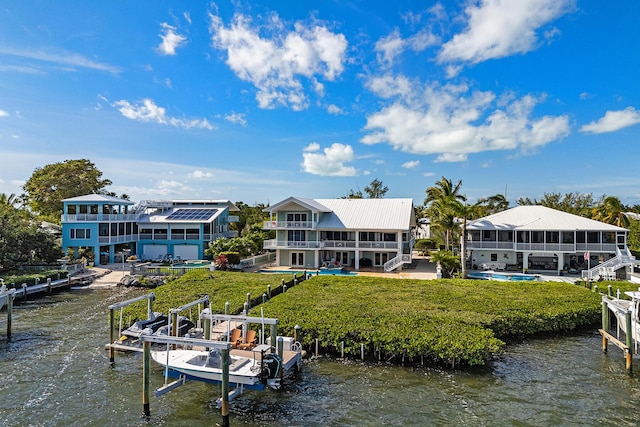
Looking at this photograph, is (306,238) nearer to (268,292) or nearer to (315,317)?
(268,292)

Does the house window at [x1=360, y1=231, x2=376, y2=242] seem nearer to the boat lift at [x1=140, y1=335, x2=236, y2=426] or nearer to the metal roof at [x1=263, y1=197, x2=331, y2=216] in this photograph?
the metal roof at [x1=263, y1=197, x2=331, y2=216]

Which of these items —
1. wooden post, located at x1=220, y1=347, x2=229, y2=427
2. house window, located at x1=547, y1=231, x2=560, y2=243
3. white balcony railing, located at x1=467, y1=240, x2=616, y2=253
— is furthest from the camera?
house window, located at x1=547, y1=231, x2=560, y2=243

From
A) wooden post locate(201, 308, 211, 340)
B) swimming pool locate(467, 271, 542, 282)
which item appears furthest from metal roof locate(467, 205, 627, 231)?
wooden post locate(201, 308, 211, 340)

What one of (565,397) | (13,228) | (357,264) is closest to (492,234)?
(357,264)

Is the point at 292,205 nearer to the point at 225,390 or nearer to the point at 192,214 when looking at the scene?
the point at 192,214

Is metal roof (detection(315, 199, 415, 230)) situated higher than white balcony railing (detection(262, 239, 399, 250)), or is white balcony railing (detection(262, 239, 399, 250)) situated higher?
metal roof (detection(315, 199, 415, 230))

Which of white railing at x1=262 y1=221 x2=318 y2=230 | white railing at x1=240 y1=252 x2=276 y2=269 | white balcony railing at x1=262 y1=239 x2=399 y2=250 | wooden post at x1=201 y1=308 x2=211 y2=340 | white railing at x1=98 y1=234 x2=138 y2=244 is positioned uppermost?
white railing at x1=262 y1=221 x2=318 y2=230

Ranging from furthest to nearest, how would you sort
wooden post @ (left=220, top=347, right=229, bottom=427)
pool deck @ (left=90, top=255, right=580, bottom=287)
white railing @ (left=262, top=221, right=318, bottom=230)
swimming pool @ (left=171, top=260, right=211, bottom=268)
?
1. swimming pool @ (left=171, top=260, right=211, bottom=268)
2. white railing @ (left=262, top=221, right=318, bottom=230)
3. pool deck @ (left=90, top=255, right=580, bottom=287)
4. wooden post @ (left=220, top=347, right=229, bottom=427)
